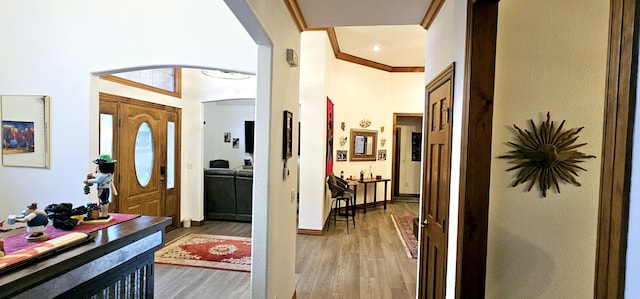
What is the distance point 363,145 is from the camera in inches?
278

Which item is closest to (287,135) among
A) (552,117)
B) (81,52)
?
(552,117)

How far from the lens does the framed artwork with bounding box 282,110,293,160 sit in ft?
7.98

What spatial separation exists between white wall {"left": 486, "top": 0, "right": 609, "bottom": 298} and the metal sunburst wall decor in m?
0.03

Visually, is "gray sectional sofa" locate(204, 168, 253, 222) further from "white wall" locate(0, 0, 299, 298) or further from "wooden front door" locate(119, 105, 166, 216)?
"white wall" locate(0, 0, 299, 298)

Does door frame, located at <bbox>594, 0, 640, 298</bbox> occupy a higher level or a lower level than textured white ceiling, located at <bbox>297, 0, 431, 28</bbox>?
lower

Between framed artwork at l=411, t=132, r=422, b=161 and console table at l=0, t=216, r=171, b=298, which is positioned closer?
console table at l=0, t=216, r=171, b=298

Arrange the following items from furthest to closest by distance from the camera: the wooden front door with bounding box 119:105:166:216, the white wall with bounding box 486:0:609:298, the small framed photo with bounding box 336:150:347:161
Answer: the small framed photo with bounding box 336:150:347:161
the wooden front door with bounding box 119:105:166:216
the white wall with bounding box 486:0:609:298

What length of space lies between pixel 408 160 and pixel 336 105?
11.2ft

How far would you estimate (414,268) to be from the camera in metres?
3.83

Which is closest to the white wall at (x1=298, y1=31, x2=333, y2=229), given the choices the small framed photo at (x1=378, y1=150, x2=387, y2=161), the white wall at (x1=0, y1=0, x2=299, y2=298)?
the white wall at (x1=0, y1=0, x2=299, y2=298)

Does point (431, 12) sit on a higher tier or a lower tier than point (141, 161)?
higher

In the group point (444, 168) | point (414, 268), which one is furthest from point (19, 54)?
point (414, 268)

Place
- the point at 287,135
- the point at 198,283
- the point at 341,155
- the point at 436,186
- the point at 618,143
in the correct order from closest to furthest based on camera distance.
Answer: the point at 618,143 < the point at 436,186 < the point at 287,135 < the point at 198,283 < the point at 341,155

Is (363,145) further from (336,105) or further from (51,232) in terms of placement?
(51,232)
